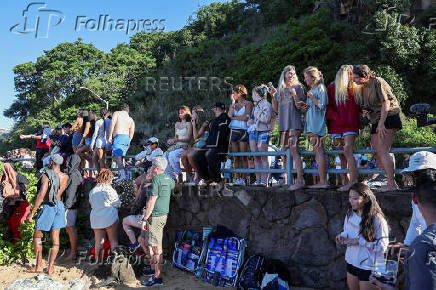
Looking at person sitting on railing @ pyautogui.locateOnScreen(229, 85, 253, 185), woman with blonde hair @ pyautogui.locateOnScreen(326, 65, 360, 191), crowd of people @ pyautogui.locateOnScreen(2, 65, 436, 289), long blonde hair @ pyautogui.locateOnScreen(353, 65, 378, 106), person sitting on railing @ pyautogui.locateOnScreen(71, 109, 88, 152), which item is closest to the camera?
crowd of people @ pyautogui.locateOnScreen(2, 65, 436, 289)

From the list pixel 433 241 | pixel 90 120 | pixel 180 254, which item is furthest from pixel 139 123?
pixel 433 241

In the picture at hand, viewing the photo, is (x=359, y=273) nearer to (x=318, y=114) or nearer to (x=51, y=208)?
(x=318, y=114)

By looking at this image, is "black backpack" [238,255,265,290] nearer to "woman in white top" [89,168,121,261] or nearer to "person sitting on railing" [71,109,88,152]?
"woman in white top" [89,168,121,261]

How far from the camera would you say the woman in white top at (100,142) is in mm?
8797

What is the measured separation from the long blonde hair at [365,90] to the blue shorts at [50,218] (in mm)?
5559

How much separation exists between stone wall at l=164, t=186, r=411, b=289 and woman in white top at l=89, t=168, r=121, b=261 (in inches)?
65.1

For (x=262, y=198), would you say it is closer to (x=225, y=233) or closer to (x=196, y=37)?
(x=225, y=233)

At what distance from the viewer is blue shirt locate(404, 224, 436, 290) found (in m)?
1.68

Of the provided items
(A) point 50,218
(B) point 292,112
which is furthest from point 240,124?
(A) point 50,218

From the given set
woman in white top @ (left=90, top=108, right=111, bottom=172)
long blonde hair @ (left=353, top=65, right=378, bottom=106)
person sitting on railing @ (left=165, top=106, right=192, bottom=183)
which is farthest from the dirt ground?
long blonde hair @ (left=353, top=65, right=378, bottom=106)

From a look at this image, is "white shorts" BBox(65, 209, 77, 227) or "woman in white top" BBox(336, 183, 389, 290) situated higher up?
"woman in white top" BBox(336, 183, 389, 290)

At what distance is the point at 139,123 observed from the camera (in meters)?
30.2

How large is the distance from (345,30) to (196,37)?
64.6 feet

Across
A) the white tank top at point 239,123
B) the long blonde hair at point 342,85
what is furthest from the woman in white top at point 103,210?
the long blonde hair at point 342,85
